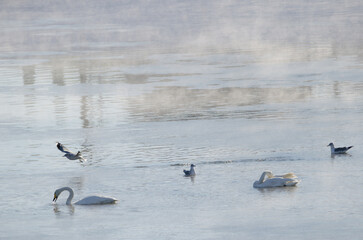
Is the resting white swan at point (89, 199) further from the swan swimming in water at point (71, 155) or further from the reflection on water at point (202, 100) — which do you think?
the reflection on water at point (202, 100)

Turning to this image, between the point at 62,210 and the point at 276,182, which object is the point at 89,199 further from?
the point at 276,182

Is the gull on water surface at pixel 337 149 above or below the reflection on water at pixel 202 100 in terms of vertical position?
below

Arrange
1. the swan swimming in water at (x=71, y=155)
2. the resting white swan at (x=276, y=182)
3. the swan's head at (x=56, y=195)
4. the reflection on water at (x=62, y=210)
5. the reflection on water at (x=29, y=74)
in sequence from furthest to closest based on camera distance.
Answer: the reflection on water at (x=29, y=74), the swan swimming in water at (x=71, y=155), the resting white swan at (x=276, y=182), the swan's head at (x=56, y=195), the reflection on water at (x=62, y=210)

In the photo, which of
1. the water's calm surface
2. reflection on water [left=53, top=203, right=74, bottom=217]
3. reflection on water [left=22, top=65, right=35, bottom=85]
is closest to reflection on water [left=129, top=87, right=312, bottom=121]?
the water's calm surface

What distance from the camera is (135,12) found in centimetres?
6469

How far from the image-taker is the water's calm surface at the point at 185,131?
13.8 meters

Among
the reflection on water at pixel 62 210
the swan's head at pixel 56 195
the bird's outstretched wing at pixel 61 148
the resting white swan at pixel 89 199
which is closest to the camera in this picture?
the reflection on water at pixel 62 210

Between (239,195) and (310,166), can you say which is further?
(310,166)

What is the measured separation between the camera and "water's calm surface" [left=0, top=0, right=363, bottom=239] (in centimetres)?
1377

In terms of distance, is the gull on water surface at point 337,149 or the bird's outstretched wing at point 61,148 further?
the bird's outstretched wing at point 61,148

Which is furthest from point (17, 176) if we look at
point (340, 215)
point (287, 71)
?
point (287, 71)

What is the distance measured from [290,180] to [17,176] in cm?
544

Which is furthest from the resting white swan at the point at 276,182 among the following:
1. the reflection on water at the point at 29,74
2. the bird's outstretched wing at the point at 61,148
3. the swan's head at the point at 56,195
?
the reflection on water at the point at 29,74

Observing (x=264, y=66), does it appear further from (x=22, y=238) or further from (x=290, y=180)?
(x=22, y=238)
